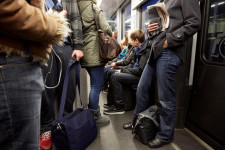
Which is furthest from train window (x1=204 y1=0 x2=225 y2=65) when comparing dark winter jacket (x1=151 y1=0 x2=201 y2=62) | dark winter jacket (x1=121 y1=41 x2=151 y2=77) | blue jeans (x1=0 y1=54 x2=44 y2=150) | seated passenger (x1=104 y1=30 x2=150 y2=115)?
blue jeans (x1=0 y1=54 x2=44 y2=150)

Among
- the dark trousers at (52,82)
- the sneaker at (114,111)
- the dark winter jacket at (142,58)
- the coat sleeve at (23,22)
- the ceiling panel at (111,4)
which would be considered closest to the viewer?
the coat sleeve at (23,22)

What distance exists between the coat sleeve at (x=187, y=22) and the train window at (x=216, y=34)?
1.37 feet

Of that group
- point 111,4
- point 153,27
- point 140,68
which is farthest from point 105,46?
point 111,4

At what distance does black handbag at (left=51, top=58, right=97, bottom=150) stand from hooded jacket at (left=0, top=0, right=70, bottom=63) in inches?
31.7

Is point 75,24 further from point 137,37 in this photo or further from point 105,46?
point 137,37

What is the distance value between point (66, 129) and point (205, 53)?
1764 millimetres

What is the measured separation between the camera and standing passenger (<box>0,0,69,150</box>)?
0.53 meters

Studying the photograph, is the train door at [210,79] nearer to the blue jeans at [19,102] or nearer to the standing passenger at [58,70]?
the standing passenger at [58,70]

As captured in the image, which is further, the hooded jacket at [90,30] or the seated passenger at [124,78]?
the seated passenger at [124,78]

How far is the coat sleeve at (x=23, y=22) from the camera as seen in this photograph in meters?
0.50

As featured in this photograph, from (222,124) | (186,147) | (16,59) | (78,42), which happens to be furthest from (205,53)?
(16,59)

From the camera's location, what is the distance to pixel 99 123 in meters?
2.26

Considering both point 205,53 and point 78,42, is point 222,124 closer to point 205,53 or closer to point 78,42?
point 205,53

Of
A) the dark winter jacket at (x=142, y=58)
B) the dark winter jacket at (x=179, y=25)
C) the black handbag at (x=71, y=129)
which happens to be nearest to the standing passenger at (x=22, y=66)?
the black handbag at (x=71, y=129)
